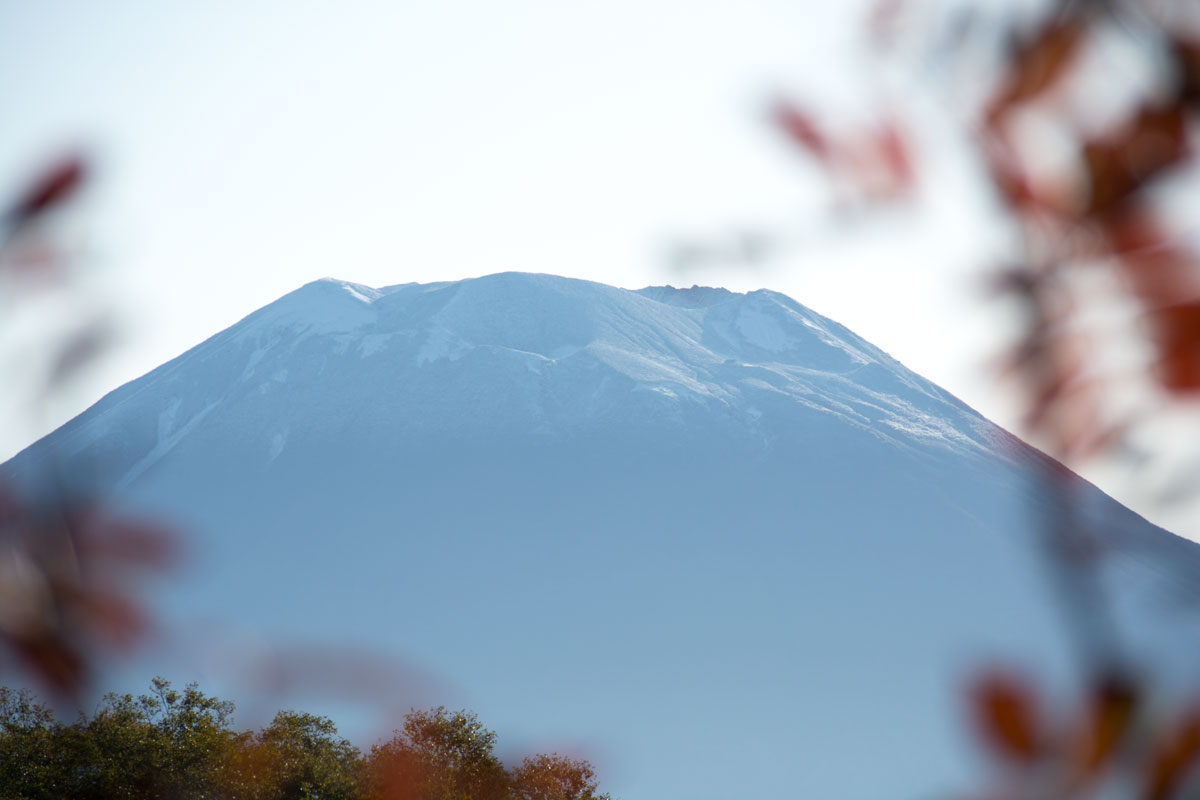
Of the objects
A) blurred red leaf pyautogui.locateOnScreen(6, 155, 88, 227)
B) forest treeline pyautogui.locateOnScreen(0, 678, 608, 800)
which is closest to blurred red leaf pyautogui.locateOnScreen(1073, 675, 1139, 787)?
blurred red leaf pyautogui.locateOnScreen(6, 155, 88, 227)

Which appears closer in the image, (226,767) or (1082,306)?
(1082,306)

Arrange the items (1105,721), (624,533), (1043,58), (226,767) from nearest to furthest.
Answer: (1105,721)
(1043,58)
(226,767)
(624,533)

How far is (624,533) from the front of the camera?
162 m

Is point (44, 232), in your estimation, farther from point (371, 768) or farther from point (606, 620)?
point (606, 620)

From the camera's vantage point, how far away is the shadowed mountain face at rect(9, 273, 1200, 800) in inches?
5753

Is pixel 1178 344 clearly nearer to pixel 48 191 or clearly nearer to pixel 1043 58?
pixel 1043 58

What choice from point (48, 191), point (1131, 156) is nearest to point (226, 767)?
point (48, 191)

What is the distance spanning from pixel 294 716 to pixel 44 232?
35.6 m

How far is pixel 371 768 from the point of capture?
2778 cm

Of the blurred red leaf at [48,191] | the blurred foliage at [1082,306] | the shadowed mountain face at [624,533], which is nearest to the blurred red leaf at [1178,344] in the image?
the blurred foliage at [1082,306]

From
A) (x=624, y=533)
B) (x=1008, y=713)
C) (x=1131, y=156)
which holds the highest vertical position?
(x=624, y=533)

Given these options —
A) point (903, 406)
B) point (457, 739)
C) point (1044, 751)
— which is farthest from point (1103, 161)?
point (903, 406)

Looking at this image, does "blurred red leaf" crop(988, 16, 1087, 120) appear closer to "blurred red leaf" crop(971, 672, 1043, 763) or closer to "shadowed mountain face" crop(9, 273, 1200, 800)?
"blurred red leaf" crop(971, 672, 1043, 763)

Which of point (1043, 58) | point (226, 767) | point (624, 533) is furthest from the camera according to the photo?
point (624, 533)
